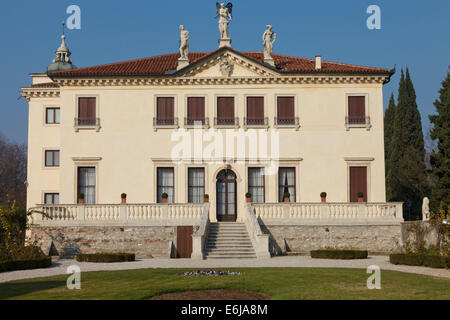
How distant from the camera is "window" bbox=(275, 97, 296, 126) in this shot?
36.0 meters

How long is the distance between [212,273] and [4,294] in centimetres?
670

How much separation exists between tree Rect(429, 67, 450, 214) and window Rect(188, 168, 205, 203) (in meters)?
14.3

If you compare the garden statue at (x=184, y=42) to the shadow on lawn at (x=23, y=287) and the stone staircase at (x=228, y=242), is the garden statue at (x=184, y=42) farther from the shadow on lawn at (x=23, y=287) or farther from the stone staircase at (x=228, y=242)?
the shadow on lawn at (x=23, y=287)

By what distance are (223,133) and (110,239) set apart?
9.53 m

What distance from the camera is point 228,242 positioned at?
29672mm

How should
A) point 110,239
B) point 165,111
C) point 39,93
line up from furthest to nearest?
point 39,93 < point 165,111 < point 110,239

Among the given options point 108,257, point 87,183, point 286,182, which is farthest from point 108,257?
point 286,182

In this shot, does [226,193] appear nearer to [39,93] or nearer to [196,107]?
[196,107]

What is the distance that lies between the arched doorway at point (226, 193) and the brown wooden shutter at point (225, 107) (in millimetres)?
3381

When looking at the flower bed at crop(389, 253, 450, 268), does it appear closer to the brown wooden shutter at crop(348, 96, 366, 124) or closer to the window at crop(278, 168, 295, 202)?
the window at crop(278, 168, 295, 202)

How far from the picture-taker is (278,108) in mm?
36156

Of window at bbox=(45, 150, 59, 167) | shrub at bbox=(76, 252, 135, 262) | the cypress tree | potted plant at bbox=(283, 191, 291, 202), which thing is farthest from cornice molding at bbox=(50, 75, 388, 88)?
the cypress tree

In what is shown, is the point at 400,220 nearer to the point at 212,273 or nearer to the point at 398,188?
the point at 212,273

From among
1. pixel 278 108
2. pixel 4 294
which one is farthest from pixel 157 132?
pixel 4 294
